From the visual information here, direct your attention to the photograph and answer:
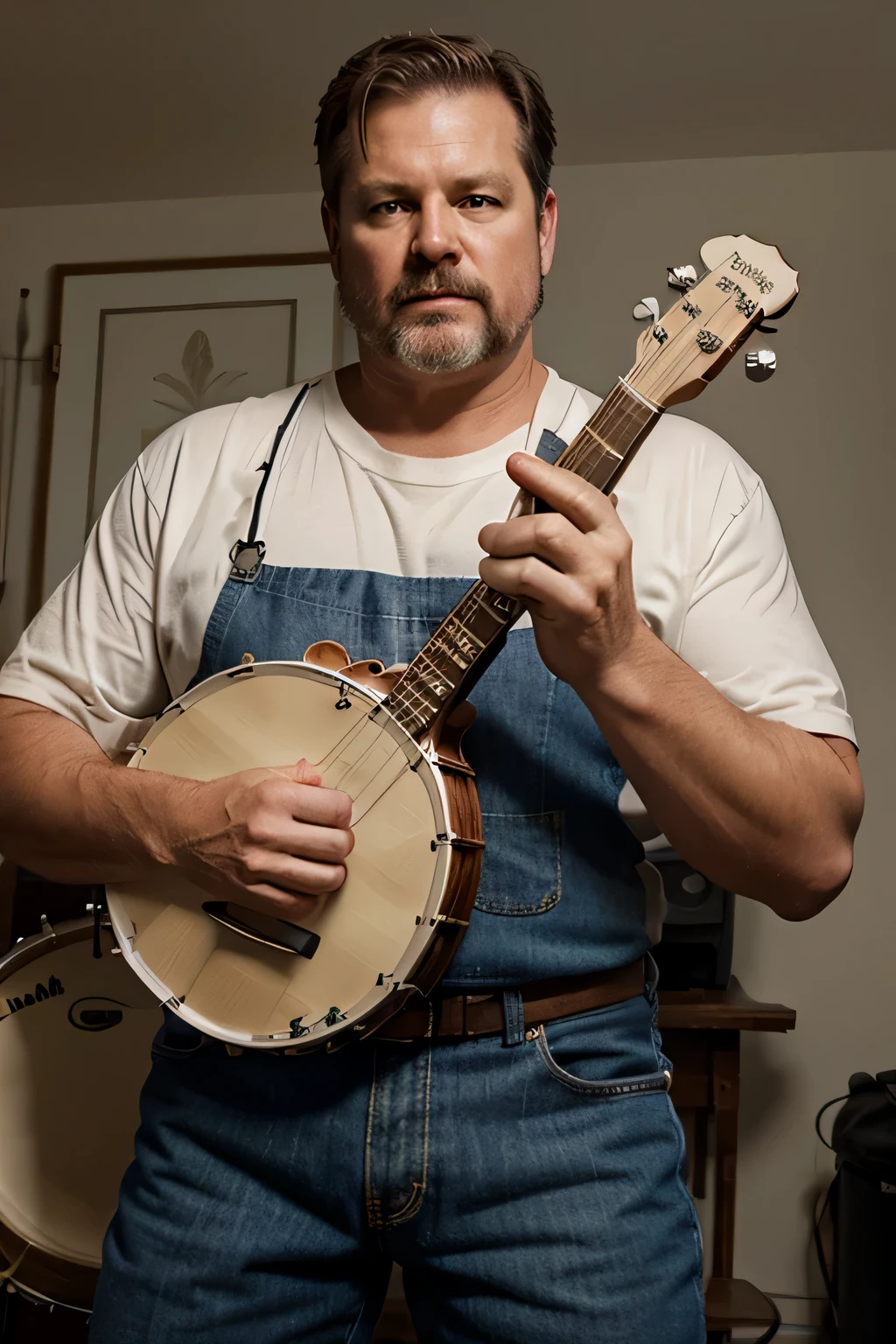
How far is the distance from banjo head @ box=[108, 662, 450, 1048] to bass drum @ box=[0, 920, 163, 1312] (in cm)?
91

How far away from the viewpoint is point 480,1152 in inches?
39.3

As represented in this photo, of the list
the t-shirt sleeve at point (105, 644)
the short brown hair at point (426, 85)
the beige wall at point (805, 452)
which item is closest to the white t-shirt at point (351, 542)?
the t-shirt sleeve at point (105, 644)

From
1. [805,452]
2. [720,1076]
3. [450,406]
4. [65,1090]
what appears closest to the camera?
[450,406]

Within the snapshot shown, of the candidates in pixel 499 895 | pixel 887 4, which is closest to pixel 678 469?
pixel 499 895

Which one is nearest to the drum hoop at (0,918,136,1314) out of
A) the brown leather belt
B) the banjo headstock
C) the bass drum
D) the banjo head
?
the bass drum

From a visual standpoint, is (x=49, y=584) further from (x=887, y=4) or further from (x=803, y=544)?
(x=887, y=4)

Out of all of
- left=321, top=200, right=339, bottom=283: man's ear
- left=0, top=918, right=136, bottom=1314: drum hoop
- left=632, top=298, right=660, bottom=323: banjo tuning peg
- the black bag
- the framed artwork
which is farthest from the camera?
the framed artwork

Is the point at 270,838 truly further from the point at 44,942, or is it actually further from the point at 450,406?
the point at 44,942

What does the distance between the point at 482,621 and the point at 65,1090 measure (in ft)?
4.66

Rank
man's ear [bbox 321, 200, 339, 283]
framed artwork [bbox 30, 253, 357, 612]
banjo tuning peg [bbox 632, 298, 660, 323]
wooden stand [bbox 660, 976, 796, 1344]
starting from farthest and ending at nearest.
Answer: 1. framed artwork [bbox 30, 253, 357, 612]
2. wooden stand [bbox 660, 976, 796, 1344]
3. man's ear [bbox 321, 200, 339, 283]
4. banjo tuning peg [bbox 632, 298, 660, 323]

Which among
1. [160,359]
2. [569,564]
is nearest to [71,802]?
[569,564]

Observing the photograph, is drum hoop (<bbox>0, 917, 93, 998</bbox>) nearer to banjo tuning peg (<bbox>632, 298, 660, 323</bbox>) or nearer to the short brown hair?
the short brown hair

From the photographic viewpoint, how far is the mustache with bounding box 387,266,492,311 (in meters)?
1.14

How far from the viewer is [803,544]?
2838 mm
